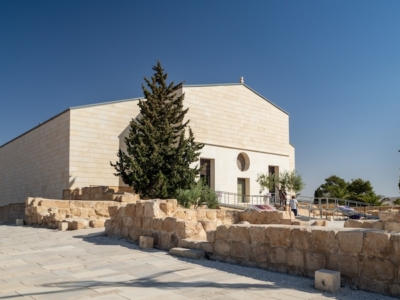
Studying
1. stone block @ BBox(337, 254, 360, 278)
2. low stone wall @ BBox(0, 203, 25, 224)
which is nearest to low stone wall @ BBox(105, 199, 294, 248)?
stone block @ BBox(337, 254, 360, 278)

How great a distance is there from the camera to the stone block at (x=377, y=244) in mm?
4520

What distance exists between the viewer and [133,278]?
17.8 ft

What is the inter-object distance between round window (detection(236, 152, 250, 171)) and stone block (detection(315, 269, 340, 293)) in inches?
985

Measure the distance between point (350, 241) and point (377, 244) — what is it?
367 millimetres

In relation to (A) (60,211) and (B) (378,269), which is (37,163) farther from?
(B) (378,269)

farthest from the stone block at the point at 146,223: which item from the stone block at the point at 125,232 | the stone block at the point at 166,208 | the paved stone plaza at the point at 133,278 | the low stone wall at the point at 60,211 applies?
the low stone wall at the point at 60,211

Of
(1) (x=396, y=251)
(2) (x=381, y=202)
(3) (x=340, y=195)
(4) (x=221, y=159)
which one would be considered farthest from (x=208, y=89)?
(1) (x=396, y=251)

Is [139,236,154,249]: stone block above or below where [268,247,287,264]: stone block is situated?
below

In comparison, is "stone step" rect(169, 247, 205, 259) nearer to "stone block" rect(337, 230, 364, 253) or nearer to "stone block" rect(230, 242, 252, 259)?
"stone block" rect(230, 242, 252, 259)

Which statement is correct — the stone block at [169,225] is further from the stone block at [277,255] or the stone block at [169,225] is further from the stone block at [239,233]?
the stone block at [277,255]

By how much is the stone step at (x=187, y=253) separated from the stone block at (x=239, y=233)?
2.52 ft

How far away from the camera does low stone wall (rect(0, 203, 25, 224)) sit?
24016mm

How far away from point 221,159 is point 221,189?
8.03 ft

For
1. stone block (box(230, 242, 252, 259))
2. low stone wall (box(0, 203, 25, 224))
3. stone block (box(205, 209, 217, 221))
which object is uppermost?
stone block (box(205, 209, 217, 221))
